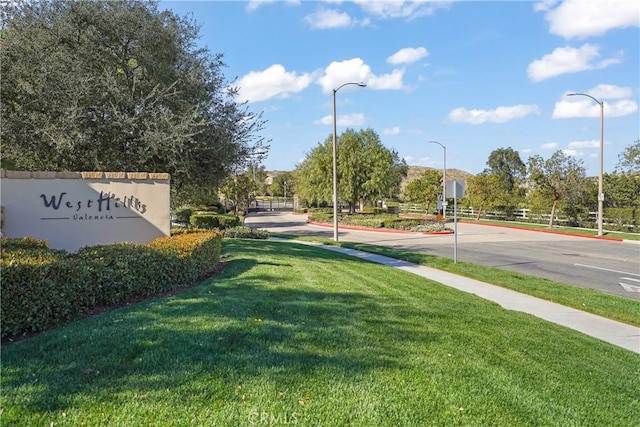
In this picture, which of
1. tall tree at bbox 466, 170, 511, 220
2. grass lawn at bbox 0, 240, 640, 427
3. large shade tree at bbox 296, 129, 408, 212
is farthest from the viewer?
tall tree at bbox 466, 170, 511, 220

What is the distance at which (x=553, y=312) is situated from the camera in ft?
26.5

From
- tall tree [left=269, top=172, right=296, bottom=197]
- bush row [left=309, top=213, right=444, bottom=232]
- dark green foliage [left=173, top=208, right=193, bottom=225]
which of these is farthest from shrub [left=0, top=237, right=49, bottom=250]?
tall tree [left=269, top=172, right=296, bottom=197]

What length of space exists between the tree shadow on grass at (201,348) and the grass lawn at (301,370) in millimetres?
14

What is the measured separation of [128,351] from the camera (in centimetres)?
367

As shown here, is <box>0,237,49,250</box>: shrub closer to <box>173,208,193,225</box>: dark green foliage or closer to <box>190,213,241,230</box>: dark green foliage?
<box>190,213,241,230</box>: dark green foliage

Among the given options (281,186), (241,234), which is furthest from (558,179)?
(281,186)

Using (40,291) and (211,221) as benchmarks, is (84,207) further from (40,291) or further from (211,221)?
(211,221)

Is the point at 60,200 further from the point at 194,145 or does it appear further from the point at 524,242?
the point at 524,242

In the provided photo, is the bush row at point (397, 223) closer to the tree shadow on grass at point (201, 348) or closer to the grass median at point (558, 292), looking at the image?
the grass median at point (558, 292)

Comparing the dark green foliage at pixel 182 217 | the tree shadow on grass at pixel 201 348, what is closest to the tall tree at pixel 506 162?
the dark green foliage at pixel 182 217

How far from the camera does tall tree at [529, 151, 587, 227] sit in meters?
31.5

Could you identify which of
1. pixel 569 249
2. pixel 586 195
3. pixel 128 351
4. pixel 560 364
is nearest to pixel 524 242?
pixel 569 249

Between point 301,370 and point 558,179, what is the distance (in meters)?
33.3

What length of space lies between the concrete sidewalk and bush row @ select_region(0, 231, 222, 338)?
5.80 m
